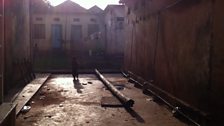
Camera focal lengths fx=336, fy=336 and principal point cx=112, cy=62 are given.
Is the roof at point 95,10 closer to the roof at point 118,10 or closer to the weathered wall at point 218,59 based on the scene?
the roof at point 118,10

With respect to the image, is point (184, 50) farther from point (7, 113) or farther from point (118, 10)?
point (118, 10)

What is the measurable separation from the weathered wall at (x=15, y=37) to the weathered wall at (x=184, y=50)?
5196 millimetres

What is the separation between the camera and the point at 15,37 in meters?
13.6

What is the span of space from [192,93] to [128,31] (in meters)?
11.0

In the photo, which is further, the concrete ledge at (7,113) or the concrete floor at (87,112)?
the concrete floor at (87,112)

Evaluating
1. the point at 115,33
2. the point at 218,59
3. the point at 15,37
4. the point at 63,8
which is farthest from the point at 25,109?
the point at 63,8

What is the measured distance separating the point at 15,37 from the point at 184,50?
7.67m

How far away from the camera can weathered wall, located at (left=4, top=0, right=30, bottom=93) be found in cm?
1213

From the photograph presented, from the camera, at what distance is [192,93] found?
7902 mm

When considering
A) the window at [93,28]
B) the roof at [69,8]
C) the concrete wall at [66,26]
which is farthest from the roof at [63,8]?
the window at [93,28]

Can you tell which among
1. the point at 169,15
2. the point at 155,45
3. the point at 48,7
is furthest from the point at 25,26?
the point at 48,7

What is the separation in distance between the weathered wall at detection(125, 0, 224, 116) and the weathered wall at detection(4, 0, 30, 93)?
17.0 feet

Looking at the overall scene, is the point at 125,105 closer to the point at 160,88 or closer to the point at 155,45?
the point at 160,88

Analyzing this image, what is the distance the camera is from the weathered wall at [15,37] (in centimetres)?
1213
